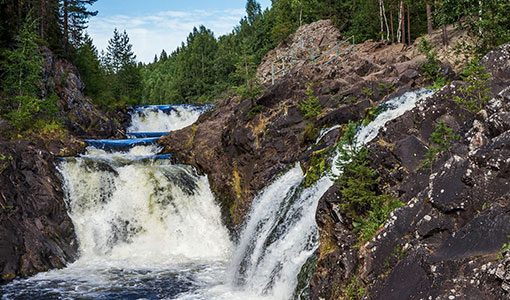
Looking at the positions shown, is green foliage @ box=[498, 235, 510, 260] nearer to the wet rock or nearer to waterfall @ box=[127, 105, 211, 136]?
the wet rock

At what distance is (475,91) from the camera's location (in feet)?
31.3

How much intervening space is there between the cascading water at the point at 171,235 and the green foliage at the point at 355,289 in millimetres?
2530

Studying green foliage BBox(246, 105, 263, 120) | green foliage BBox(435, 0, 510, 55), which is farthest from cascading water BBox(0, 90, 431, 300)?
green foliage BBox(246, 105, 263, 120)

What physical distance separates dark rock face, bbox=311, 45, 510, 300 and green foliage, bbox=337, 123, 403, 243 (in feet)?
0.88

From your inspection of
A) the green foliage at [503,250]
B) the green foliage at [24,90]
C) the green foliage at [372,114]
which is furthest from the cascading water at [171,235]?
the green foliage at [503,250]

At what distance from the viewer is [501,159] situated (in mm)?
6438

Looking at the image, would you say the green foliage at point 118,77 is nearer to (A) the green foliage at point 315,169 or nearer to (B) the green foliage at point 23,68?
(B) the green foliage at point 23,68

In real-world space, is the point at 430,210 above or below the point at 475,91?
below

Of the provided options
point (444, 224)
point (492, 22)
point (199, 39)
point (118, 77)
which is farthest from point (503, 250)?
point (199, 39)

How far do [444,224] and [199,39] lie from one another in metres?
71.7

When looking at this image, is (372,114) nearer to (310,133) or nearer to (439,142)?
(310,133)

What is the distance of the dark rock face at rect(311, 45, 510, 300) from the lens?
219 inches

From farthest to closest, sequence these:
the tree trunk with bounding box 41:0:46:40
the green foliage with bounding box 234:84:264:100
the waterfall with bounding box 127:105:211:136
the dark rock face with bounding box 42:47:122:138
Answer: the waterfall with bounding box 127:105:211:136, the tree trunk with bounding box 41:0:46:40, the dark rock face with bounding box 42:47:122:138, the green foliage with bounding box 234:84:264:100

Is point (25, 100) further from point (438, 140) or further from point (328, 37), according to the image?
point (328, 37)
